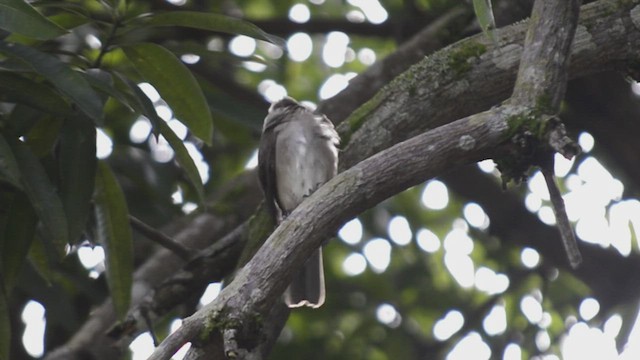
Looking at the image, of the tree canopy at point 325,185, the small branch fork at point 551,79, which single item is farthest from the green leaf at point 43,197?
the small branch fork at point 551,79

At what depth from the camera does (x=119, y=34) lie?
3.85 m

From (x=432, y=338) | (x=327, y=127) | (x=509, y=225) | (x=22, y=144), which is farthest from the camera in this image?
(x=432, y=338)

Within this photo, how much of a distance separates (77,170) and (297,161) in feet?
3.91

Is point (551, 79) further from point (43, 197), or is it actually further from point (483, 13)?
point (43, 197)

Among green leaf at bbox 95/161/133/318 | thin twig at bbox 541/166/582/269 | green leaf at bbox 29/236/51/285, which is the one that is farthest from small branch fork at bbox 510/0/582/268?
green leaf at bbox 29/236/51/285

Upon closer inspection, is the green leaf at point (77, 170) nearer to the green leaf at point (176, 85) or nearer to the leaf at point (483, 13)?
the green leaf at point (176, 85)

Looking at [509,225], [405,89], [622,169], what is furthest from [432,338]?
[405,89]

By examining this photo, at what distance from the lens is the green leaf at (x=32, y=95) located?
361 cm

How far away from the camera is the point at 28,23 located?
3254mm

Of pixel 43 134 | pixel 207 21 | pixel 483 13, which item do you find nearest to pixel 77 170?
pixel 43 134

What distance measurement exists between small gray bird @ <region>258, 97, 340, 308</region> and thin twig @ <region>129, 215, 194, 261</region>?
0.42 meters

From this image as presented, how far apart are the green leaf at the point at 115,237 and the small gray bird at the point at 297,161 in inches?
24.5

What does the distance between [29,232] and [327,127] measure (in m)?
1.30

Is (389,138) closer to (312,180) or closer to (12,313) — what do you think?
(312,180)
